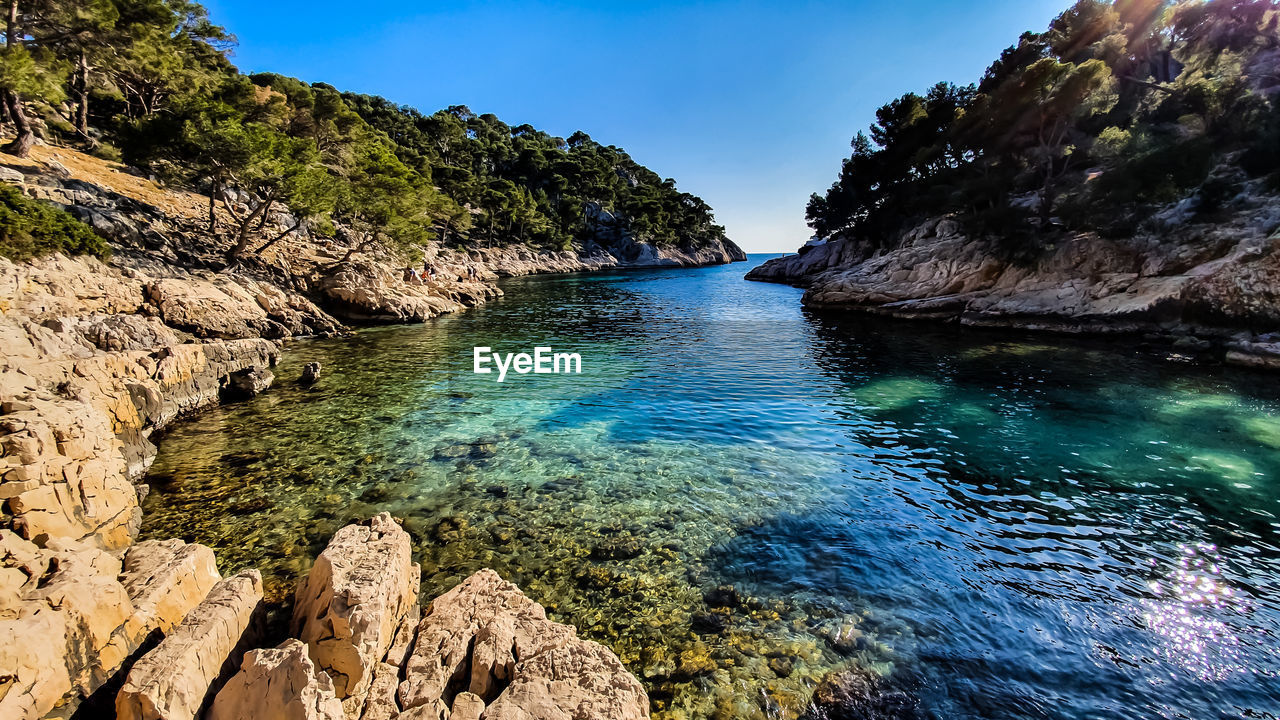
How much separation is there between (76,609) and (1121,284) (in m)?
44.2

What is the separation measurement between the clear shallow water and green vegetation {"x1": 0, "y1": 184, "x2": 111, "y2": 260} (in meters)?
8.35

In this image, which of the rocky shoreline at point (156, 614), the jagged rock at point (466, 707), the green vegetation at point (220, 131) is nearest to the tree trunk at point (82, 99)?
the green vegetation at point (220, 131)

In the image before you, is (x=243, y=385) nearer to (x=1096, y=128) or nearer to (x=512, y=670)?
(x=512, y=670)

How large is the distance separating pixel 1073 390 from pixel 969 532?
45.2 ft

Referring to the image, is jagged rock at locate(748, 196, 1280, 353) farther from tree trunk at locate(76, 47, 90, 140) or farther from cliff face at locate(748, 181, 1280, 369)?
tree trunk at locate(76, 47, 90, 140)

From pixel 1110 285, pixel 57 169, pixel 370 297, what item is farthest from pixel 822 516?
pixel 57 169

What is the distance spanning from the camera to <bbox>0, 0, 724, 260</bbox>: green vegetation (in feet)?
85.6

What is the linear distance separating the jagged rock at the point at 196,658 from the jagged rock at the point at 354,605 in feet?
1.67

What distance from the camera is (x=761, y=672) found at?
236 inches

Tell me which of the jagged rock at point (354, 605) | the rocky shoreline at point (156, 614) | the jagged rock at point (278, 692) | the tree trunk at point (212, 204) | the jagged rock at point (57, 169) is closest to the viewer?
the jagged rock at point (278, 692)

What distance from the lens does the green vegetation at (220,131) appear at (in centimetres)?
2608

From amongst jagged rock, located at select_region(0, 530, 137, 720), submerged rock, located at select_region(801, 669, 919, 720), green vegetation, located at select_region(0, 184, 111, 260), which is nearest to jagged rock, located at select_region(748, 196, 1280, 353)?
submerged rock, located at select_region(801, 669, 919, 720)

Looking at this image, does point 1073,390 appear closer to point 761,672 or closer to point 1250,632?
point 1250,632

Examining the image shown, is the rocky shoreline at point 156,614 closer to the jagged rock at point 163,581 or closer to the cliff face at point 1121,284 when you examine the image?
the jagged rock at point 163,581
